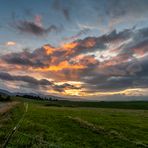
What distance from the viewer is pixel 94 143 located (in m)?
24.0

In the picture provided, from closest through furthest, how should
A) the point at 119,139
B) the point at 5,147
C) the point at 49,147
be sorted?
1. the point at 5,147
2. the point at 49,147
3. the point at 119,139

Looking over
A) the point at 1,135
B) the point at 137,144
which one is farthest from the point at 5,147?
the point at 137,144

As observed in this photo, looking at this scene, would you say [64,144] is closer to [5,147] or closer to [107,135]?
[5,147]

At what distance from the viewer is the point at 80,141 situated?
974 inches

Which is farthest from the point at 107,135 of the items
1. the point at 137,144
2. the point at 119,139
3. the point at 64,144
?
the point at 64,144

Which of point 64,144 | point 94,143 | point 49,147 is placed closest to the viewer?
point 49,147

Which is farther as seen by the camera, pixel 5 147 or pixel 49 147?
pixel 49 147

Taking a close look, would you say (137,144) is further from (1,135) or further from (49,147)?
(1,135)

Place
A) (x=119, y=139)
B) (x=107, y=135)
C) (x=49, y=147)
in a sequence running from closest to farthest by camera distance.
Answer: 1. (x=49, y=147)
2. (x=119, y=139)
3. (x=107, y=135)

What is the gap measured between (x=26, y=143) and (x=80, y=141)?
6.17 m

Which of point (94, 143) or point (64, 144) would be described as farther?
point (94, 143)

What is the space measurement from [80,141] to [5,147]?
8568mm

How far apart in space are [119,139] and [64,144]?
23.1 ft

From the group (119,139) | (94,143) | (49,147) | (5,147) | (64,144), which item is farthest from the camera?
(119,139)
